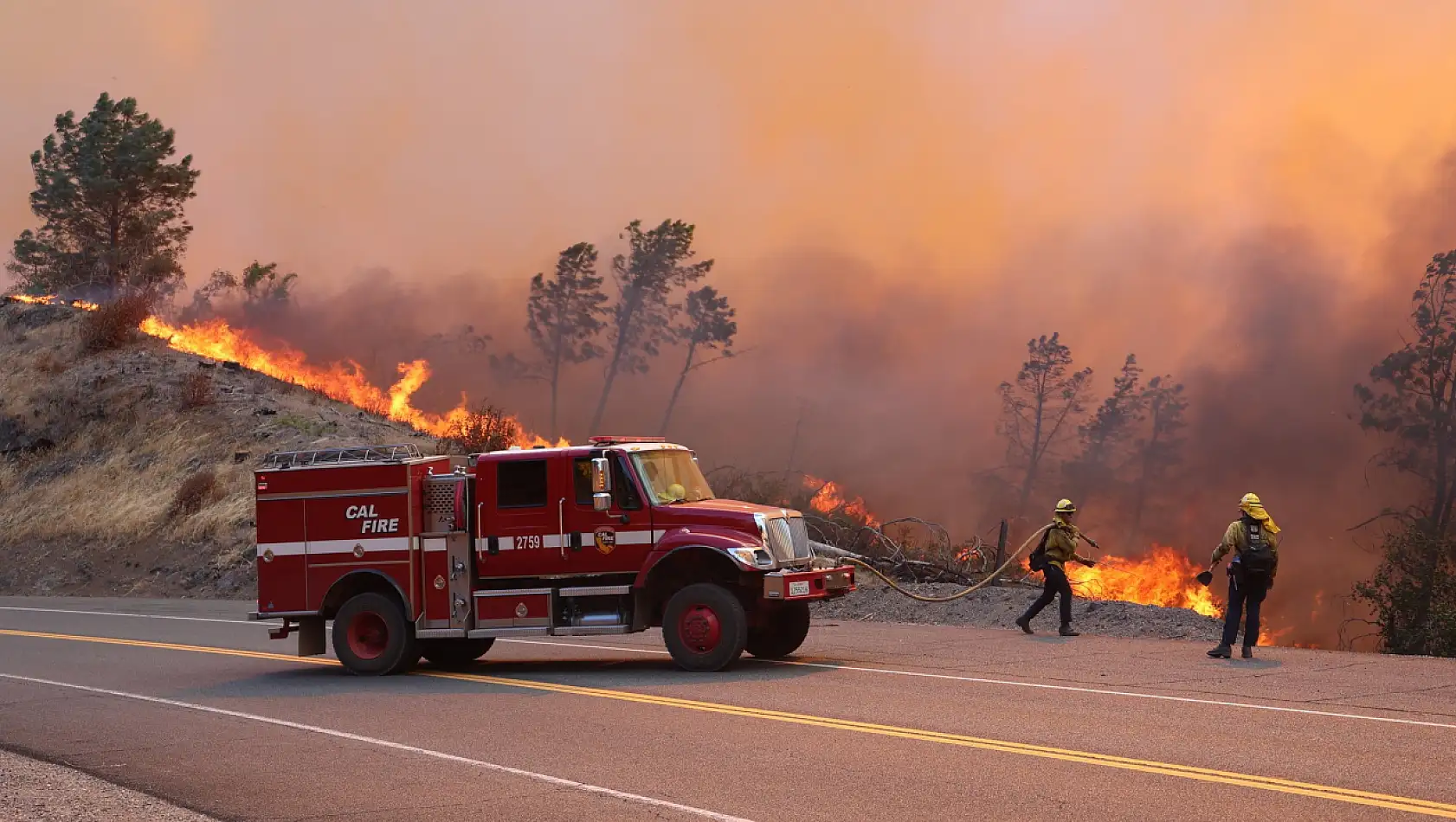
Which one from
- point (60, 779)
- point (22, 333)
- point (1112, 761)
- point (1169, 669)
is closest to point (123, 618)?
point (60, 779)

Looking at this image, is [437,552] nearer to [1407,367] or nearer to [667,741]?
[667,741]

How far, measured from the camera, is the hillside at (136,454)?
34156 mm

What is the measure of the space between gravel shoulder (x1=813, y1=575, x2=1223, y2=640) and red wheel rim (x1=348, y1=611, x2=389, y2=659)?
8.39 meters

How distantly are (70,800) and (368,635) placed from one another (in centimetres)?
683

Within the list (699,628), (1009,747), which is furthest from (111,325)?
(1009,747)

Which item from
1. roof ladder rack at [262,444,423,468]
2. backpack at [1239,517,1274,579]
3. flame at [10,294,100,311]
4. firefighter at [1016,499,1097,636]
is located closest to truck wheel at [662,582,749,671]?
roof ladder rack at [262,444,423,468]

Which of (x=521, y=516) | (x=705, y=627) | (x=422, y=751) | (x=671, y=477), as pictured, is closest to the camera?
(x=422, y=751)

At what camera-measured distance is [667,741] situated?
32.7ft

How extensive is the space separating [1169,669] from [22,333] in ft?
156

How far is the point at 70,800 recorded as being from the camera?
27.2ft

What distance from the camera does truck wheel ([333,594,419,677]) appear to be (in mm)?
14812

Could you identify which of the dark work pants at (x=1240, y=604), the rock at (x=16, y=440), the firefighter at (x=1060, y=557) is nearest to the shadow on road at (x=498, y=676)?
the firefighter at (x=1060, y=557)

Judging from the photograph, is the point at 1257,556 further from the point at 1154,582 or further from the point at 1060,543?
the point at 1154,582

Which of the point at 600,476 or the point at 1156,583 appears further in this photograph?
the point at 1156,583
